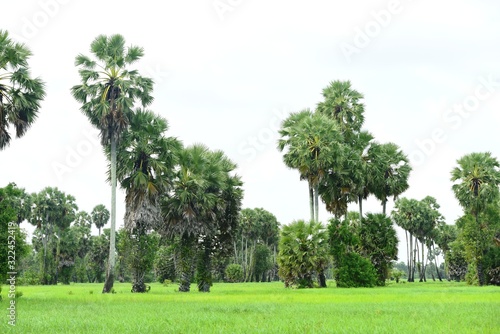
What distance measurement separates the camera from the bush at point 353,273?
40.7 metres

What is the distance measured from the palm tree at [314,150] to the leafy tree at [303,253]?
2275 mm

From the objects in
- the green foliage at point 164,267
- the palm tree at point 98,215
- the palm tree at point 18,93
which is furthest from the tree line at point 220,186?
the palm tree at point 98,215

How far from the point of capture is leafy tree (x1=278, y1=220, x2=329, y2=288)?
37.5 meters

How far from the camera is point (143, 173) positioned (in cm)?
3431

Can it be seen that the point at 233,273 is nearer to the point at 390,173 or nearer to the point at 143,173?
the point at 390,173

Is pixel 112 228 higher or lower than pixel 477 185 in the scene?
lower

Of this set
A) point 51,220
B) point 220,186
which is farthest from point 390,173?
point 51,220

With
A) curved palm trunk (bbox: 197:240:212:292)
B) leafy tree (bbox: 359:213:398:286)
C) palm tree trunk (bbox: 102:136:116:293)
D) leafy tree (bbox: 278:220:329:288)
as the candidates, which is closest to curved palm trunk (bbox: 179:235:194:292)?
curved palm trunk (bbox: 197:240:212:292)

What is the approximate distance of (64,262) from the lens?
3120 inches

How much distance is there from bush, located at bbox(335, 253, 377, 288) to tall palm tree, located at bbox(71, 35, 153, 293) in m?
17.8

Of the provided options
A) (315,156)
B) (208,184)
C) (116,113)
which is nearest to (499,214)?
(315,156)

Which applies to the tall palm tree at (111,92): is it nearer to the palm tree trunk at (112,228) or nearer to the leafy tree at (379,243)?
the palm tree trunk at (112,228)

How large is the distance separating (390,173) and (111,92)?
93.5 ft

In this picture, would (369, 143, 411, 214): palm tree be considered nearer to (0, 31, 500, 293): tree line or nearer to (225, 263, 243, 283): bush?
(0, 31, 500, 293): tree line
